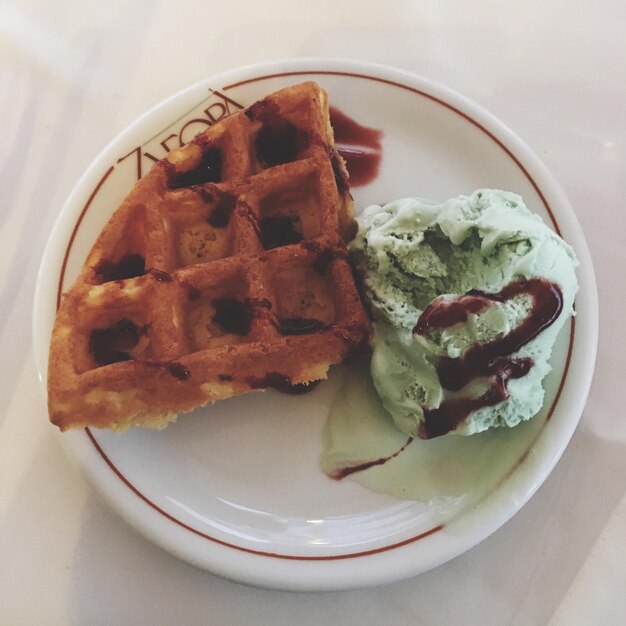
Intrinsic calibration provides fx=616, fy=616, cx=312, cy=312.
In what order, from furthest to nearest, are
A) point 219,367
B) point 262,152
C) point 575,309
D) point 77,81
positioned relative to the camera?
point 77,81 → point 262,152 → point 575,309 → point 219,367

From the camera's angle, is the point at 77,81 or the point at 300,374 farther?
the point at 77,81

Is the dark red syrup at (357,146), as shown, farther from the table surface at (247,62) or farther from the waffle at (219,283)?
the table surface at (247,62)

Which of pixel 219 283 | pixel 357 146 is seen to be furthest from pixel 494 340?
pixel 357 146

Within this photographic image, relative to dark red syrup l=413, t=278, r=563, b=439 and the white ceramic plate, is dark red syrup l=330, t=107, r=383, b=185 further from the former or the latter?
dark red syrup l=413, t=278, r=563, b=439

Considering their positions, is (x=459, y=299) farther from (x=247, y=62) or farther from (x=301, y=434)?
(x=247, y=62)

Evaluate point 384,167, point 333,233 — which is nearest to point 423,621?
point 333,233

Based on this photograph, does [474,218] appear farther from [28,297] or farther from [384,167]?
[28,297]

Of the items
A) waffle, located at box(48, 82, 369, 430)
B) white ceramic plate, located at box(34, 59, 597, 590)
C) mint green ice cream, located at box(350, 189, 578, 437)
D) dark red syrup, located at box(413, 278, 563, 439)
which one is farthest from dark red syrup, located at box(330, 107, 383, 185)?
dark red syrup, located at box(413, 278, 563, 439)
